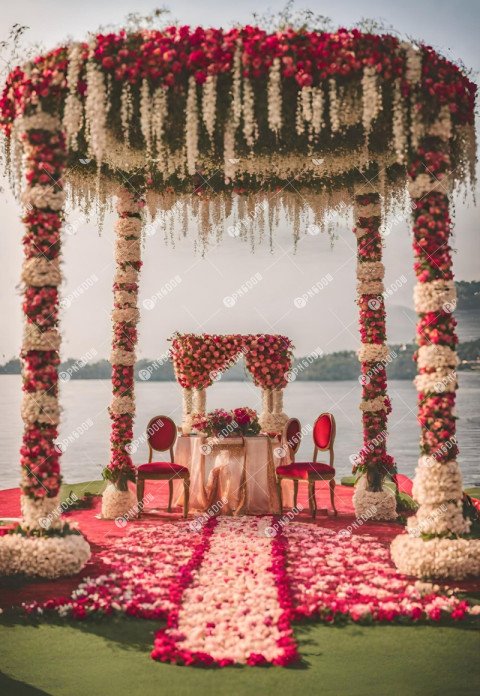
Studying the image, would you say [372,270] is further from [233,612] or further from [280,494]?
[233,612]

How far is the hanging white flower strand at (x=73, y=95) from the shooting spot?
207 inches

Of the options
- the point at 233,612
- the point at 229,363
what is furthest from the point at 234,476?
the point at 233,612

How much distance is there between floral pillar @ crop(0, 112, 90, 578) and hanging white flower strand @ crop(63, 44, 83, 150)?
0.22m

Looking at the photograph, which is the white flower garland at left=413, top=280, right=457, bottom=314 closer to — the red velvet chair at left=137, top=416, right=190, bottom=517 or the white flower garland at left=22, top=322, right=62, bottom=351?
the white flower garland at left=22, top=322, right=62, bottom=351

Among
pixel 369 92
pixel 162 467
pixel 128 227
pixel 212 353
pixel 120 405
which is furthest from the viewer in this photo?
pixel 212 353

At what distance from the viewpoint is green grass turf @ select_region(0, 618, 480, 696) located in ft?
11.5

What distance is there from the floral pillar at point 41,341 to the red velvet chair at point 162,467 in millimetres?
A: 2657

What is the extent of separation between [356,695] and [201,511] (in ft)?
17.3

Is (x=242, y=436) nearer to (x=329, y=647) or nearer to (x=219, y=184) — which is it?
(x=219, y=184)

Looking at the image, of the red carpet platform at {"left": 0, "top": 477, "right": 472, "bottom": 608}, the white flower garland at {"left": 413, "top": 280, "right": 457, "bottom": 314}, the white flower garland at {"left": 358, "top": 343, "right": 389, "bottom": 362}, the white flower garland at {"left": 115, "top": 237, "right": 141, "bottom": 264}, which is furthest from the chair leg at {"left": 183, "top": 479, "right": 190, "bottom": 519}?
the white flower garland at {"left": 413, "top": 280, "right": 457, "bottom": 314}

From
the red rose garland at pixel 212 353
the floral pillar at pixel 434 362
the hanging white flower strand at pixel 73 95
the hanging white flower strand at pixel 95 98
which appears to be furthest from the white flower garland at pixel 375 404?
the hanging white flower strand at pixel 73 95

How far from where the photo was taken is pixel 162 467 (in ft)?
26.9

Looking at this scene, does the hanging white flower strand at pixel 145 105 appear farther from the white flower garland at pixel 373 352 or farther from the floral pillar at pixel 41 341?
the white flower garland at pixel 373 352

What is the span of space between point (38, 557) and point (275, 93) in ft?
14.0
